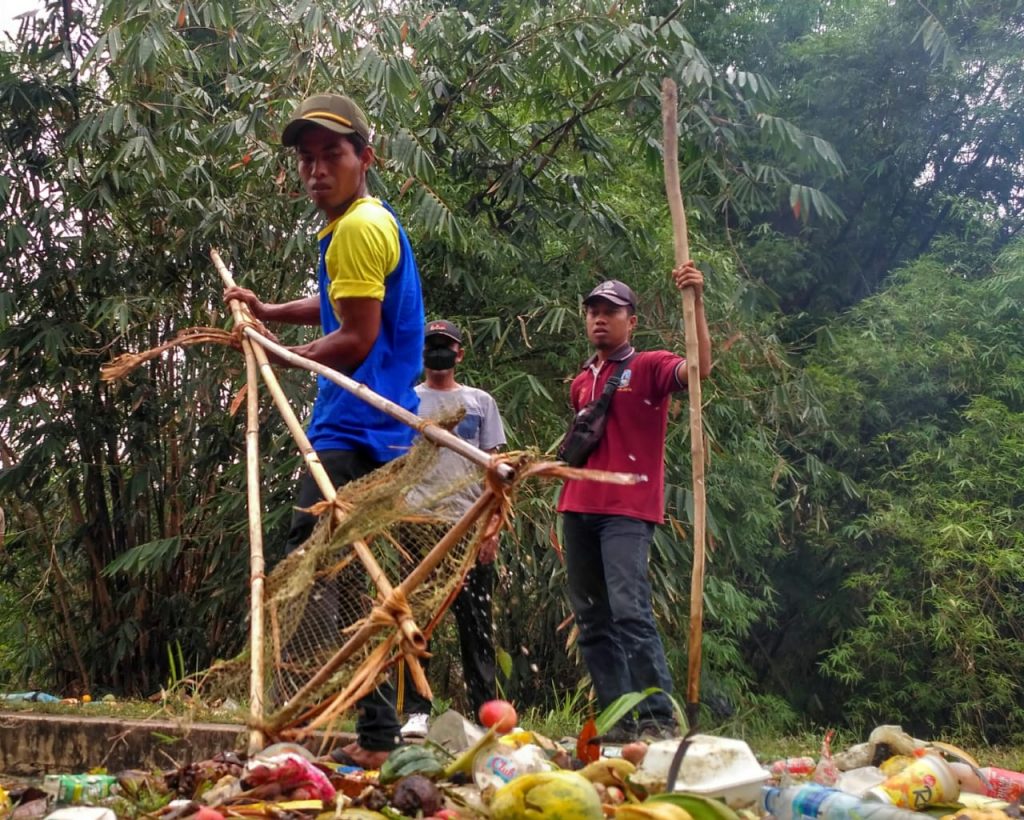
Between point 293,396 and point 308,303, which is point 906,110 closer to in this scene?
point 293,396

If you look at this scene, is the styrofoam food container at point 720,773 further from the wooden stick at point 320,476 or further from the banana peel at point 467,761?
the wooden stick at point 320,476

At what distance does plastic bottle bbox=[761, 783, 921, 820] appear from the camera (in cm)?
246

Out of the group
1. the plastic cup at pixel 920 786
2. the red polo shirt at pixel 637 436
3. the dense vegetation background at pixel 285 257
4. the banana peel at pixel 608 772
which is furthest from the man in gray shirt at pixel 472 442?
the plastic cup at pixel 920 786

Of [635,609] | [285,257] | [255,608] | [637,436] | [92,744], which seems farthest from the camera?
[285,257]

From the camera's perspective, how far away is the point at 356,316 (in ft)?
10.2

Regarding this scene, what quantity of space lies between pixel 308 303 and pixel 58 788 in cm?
155

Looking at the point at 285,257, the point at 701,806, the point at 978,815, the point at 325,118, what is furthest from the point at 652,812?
the point at 285,257

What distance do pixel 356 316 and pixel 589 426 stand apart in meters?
1.26

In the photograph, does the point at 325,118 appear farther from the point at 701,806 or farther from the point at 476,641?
the point at 476,641

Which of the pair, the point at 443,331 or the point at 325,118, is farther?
the point at 443,331

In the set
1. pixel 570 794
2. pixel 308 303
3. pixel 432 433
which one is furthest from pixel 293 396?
pixel 570 794

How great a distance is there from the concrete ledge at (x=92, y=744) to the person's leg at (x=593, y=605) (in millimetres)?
1206

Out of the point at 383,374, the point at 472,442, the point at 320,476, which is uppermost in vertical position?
Answer: the point at 383,374

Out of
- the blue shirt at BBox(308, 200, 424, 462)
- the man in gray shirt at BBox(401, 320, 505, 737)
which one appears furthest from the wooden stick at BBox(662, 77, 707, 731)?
the man in gray shirt at BBox(401, 320, 505, 737)
